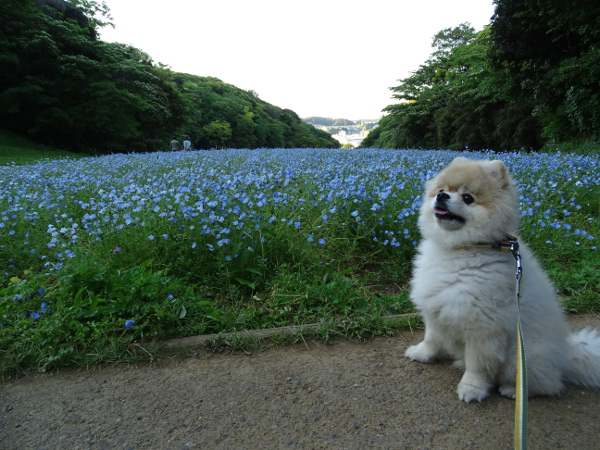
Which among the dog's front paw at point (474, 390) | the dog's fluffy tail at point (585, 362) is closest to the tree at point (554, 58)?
the dog's fluffy tail at point (585, 362)

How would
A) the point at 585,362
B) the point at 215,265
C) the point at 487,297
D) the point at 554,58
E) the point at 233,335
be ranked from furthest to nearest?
the point at 554,58 → the point at 215,265 → the point at 233,335 → the point at 585,362 → the point at 487,297

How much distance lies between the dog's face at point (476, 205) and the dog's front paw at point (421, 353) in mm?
789

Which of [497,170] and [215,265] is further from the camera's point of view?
[215,265]

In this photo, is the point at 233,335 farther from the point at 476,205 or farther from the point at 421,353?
the point at 476,205

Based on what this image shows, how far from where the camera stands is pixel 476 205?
198cm

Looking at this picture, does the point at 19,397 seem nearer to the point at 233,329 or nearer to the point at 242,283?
the point at 233,329

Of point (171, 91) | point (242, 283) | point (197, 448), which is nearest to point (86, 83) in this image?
point (171, 91)

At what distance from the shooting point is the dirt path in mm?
1803

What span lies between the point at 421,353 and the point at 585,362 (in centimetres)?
90

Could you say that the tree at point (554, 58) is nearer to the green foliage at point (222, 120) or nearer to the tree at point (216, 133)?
the green foliage at point (222, 120)

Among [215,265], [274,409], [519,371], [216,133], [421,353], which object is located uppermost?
[216,133]

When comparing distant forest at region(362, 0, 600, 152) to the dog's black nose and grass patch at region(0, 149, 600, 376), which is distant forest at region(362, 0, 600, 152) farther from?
the dog's black nose

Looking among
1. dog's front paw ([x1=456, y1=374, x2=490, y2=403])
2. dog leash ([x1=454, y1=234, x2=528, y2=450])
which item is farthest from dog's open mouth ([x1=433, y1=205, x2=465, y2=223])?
dog's front paw ([x1=456, y1=374, x2=490, y2=403])

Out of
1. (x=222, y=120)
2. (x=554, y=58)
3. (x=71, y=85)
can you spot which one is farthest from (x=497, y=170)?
(x=222, y=120)
